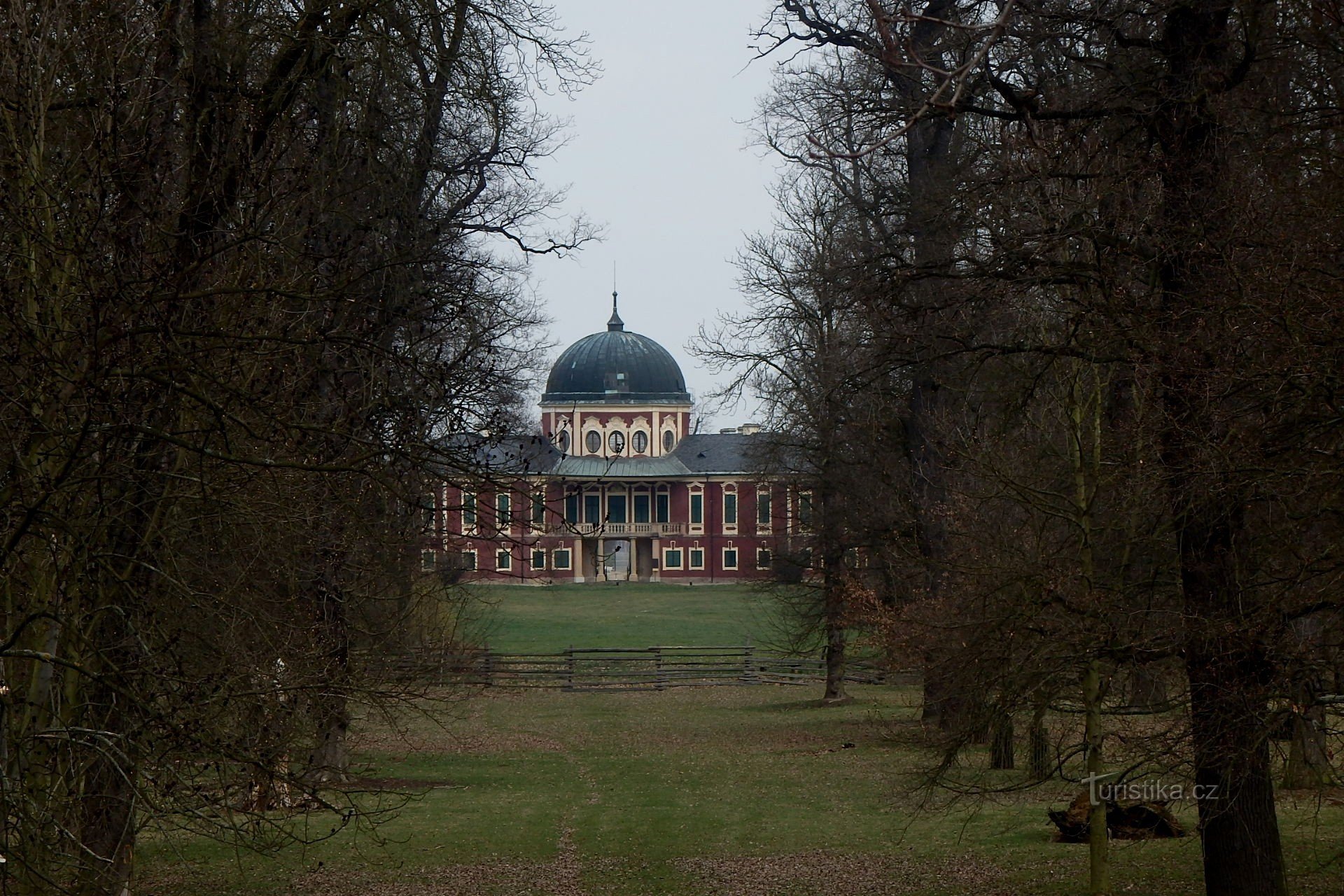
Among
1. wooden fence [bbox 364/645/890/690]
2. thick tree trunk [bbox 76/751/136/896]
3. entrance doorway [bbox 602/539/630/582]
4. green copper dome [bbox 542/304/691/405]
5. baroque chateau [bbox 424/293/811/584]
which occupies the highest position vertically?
green copper dome [bbox 542/304/691/405]

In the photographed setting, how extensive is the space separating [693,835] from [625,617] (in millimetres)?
48094

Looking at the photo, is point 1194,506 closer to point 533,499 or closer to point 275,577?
point 533,499

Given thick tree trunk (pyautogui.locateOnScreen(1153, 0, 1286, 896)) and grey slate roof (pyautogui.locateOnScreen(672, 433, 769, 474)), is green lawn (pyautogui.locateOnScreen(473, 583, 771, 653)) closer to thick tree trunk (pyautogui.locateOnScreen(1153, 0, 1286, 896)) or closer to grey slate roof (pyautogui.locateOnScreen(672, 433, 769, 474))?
grey slate roof (pyautogui.locateOnScreen(672, 433, 769, 474))

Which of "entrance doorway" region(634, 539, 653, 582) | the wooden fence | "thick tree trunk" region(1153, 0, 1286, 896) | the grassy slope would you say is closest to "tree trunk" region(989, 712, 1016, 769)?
the grassy slope

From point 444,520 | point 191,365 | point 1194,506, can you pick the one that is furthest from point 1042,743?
point 191,365

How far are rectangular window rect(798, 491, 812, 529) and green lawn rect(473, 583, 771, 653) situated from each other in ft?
42.1

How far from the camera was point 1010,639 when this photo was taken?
31.9 feet

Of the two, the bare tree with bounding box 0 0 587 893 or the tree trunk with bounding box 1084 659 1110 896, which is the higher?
the bare tree with bounding box 0 0 587 893

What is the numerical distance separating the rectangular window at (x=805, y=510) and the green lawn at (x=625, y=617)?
12.8 metres

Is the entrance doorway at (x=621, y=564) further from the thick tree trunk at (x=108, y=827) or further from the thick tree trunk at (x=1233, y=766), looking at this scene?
the thick tree trunk at (x=108, y=827)

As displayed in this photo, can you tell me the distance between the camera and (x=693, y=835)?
Answer: 15672 millimetres

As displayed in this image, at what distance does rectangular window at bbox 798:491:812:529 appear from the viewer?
27062 mm

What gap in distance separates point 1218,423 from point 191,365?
5.17 metres

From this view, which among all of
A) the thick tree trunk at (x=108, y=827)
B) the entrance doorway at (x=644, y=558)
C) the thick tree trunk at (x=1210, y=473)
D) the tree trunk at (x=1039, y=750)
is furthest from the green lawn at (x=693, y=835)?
the entrance doorway at (x=644, y=558)
